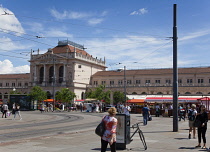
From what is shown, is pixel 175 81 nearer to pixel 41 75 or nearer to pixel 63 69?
pixel 63 69

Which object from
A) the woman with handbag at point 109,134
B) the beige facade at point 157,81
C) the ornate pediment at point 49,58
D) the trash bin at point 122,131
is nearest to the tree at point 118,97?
the beige facade at point 157,81

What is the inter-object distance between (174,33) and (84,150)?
9.96 metres

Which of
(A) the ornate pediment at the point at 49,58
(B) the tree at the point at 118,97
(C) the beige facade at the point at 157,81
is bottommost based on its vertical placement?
(B) the tree at the point at 118,97

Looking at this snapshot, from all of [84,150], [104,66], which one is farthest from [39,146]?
[104,66]

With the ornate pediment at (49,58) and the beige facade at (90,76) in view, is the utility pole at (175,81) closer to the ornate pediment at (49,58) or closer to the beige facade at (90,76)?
the beige facade at (90,76)

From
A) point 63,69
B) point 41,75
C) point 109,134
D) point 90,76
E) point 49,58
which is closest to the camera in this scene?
point 109,134

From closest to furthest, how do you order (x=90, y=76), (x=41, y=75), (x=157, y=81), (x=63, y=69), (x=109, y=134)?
(x=109, y=134)
(x=157, y=81)
(x=63, y=69)
(x=41, y=75)
(x=90, y=76)

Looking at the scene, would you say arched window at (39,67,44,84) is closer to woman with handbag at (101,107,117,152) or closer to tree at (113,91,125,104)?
tree at (113,91,125,104)

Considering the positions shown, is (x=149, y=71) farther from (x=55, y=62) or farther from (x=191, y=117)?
(x=191, y=117)

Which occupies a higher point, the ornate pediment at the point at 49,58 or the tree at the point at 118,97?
the ornate pediment at the point at 49,58

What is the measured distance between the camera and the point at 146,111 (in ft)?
79.4

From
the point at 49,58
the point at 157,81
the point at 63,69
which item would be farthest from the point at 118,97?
the point at 49,58

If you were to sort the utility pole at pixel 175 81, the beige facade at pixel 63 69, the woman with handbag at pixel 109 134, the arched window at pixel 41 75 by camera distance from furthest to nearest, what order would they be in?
the arched window at pixel 41 75, the beige facade at pixel 63 69, the utility pole at pixel 175 81, the woman with handbag at pixel 109 134


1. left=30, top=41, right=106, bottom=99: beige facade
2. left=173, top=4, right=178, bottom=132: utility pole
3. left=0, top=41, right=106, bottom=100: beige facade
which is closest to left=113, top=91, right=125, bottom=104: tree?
left=0, top=41, right=106, bottom=100: beige facade
